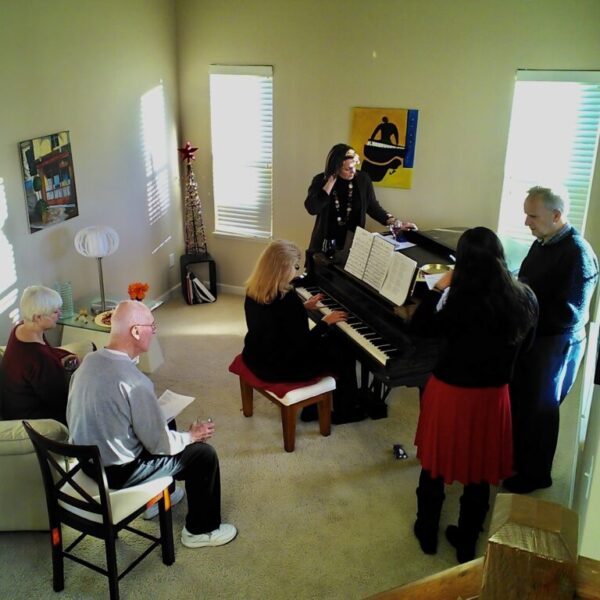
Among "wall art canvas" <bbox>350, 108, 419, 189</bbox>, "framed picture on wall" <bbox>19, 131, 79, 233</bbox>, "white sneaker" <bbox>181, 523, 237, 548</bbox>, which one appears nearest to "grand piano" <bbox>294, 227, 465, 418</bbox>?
"wall art canvas" <bbox>350, 108, 419, 189</bbox>

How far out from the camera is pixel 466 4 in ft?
15.4

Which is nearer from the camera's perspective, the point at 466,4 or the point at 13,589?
the point at 13,589

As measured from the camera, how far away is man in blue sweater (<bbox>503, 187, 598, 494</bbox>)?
3117 millimetres

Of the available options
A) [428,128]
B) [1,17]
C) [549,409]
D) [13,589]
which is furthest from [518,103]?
[13,589]

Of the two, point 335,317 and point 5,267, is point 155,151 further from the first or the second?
point 335,317

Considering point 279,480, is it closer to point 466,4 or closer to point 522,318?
point 522,318

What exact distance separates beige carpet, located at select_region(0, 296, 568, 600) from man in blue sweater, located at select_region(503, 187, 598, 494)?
0.28 metres

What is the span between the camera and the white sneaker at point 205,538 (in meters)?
3.13

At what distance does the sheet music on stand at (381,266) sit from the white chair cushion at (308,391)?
2.04ft

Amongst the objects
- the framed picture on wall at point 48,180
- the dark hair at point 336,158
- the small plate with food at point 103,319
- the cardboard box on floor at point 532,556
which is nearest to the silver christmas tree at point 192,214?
the framed picture on wall at point 48,180

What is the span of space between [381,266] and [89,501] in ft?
6.25

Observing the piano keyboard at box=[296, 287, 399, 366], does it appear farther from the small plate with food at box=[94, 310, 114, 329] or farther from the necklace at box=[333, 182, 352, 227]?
the small plate with food at box=[94, 310, 114, 329]

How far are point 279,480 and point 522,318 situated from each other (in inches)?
67.5

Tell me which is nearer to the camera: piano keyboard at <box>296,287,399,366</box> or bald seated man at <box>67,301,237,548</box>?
bald seated man at <box>67,301,237,548</box>
